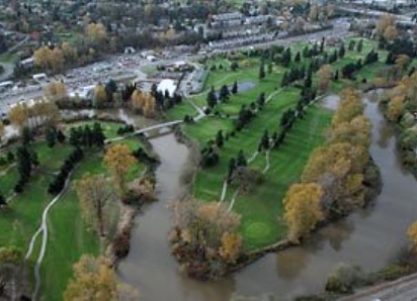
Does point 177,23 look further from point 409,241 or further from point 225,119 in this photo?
point 409,241

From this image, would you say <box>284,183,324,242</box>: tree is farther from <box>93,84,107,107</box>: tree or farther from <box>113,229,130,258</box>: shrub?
<box>93,84,107,107</box>: tree

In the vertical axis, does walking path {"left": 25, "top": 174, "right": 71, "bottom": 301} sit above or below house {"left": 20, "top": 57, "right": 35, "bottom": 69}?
above

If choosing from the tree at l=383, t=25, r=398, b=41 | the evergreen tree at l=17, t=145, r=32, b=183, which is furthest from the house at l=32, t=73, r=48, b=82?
the tree at l=383, t=25, r=398, b=41

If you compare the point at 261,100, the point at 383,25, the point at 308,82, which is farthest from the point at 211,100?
the point at 383,25

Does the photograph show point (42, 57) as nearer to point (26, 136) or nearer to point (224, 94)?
point (26, 136)

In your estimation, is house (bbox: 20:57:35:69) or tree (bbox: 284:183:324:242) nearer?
tree (bbox: 284:183:324:242)

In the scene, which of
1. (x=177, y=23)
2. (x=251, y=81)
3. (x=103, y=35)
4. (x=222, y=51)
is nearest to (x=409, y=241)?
(x=251, y=81)

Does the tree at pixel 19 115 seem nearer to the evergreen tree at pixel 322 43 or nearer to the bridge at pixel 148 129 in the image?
the bridge at pixel 148 129
